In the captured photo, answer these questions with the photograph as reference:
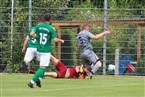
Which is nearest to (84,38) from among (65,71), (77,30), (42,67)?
(65,71)

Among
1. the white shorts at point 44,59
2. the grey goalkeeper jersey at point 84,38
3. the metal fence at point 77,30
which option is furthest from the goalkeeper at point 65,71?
the metal fence at point 77,30

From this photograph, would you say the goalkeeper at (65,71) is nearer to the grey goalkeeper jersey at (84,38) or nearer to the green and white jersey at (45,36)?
the grey goalkeeper jersey at (84,38)

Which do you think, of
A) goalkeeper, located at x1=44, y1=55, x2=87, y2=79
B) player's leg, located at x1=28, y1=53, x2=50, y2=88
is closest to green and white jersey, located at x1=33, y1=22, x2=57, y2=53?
player's leg, located at x1=28, y1=53, x2=50, y2=88

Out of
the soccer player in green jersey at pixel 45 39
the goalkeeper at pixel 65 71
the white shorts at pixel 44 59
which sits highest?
the soccer player in green jersey at pixel 45 39

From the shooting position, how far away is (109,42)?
22609 millimetres

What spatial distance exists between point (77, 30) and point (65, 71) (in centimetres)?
561

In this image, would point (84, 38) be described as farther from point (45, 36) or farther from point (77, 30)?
point (77, 30)

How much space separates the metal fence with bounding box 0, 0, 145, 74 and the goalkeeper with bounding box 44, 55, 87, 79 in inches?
145

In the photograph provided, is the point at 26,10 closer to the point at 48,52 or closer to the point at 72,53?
the point at 72,53

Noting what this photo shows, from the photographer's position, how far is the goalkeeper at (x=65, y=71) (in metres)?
17.6

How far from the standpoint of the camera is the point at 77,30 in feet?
76.2

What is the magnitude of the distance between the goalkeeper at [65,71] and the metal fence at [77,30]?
3686 millimetres

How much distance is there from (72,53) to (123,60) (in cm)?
201

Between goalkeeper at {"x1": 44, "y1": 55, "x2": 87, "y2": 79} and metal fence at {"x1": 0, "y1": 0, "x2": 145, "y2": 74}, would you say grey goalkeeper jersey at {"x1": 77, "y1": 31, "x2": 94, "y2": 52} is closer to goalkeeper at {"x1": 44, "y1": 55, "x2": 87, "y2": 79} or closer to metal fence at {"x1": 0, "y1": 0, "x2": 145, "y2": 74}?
goalkeeper at {"x1": 44, "y1": 55, "x2": 87, "y2": 79}
